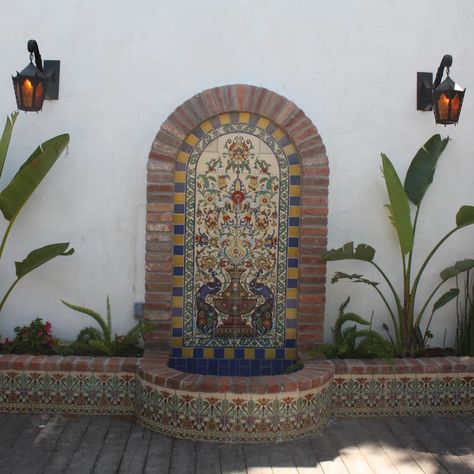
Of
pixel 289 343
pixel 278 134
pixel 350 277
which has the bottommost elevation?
pixel 289 343

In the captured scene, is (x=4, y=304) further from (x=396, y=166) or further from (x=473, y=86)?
(x=473, y=86)

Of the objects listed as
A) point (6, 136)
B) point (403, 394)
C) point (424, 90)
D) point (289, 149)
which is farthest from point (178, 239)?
point (424, 90)

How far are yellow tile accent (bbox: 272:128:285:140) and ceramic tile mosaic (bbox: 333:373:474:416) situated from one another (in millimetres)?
2175

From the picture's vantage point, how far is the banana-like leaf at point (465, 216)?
5.86m

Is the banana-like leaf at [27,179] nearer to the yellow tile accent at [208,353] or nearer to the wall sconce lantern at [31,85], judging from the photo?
the wall sconce lantern at [31,85]

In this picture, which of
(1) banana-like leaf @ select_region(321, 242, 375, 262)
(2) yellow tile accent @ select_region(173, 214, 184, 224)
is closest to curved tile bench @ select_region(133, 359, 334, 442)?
(1) banana-like leaf @ select_region(321, 242, 375, 262)

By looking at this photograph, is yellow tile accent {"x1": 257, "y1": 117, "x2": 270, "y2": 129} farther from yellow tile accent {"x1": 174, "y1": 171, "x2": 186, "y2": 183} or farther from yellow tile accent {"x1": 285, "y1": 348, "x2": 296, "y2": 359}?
yellow tile accent {"x1": 285, "y1": 348, "x2": 296, "y2": 359}

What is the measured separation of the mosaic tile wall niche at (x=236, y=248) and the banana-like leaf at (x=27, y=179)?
110 cm

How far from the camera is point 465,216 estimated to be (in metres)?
5.91

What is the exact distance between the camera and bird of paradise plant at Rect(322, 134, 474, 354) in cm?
593

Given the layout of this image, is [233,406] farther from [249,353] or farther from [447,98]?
[447,98]

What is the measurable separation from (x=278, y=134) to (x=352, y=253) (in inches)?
50.7

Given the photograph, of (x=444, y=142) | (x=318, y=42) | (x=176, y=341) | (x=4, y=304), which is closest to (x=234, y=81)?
(x=318, y=42)

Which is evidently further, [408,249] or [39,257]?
[408,249]
